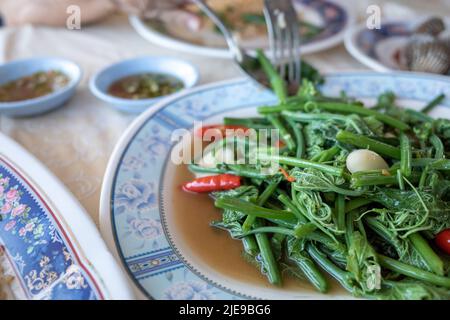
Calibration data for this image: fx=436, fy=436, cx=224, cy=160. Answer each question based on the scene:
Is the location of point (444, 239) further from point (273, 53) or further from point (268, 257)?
point (273, 53)

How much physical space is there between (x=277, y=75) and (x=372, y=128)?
1.83ft

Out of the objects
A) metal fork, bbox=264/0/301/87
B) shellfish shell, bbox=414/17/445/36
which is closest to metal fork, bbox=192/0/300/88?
metal fork, bbox=264/0/301/87

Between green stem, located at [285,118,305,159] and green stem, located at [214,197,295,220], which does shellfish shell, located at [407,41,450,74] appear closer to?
green stem, located at [285,118,305,159]

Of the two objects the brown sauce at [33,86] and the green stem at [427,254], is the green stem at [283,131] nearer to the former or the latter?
the green stem at [427,254]

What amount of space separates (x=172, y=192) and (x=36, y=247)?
46 centimetres

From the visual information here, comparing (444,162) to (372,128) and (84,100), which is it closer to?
(372,128)

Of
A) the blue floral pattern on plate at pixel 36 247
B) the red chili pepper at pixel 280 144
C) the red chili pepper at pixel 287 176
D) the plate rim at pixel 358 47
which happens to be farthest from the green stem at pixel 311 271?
the plate rim at pixel 358 47

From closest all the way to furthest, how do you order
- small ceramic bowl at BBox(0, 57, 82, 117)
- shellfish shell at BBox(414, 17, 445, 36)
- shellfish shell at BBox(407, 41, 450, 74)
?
small ceramic bowl at BBox(0, 57, 82, 117)
shellfish shell at BBox(407, 41, 450, 74)
shellfish shell at BBox(414, 17, 445, 36)

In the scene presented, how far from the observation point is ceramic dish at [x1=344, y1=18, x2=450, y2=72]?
6.81 ft

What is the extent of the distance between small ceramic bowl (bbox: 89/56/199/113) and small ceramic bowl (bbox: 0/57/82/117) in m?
0.10

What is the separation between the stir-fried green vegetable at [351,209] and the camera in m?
1.07

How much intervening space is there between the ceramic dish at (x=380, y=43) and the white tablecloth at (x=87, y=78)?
10 cm

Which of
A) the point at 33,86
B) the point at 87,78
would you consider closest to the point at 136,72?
the point at 87,78
